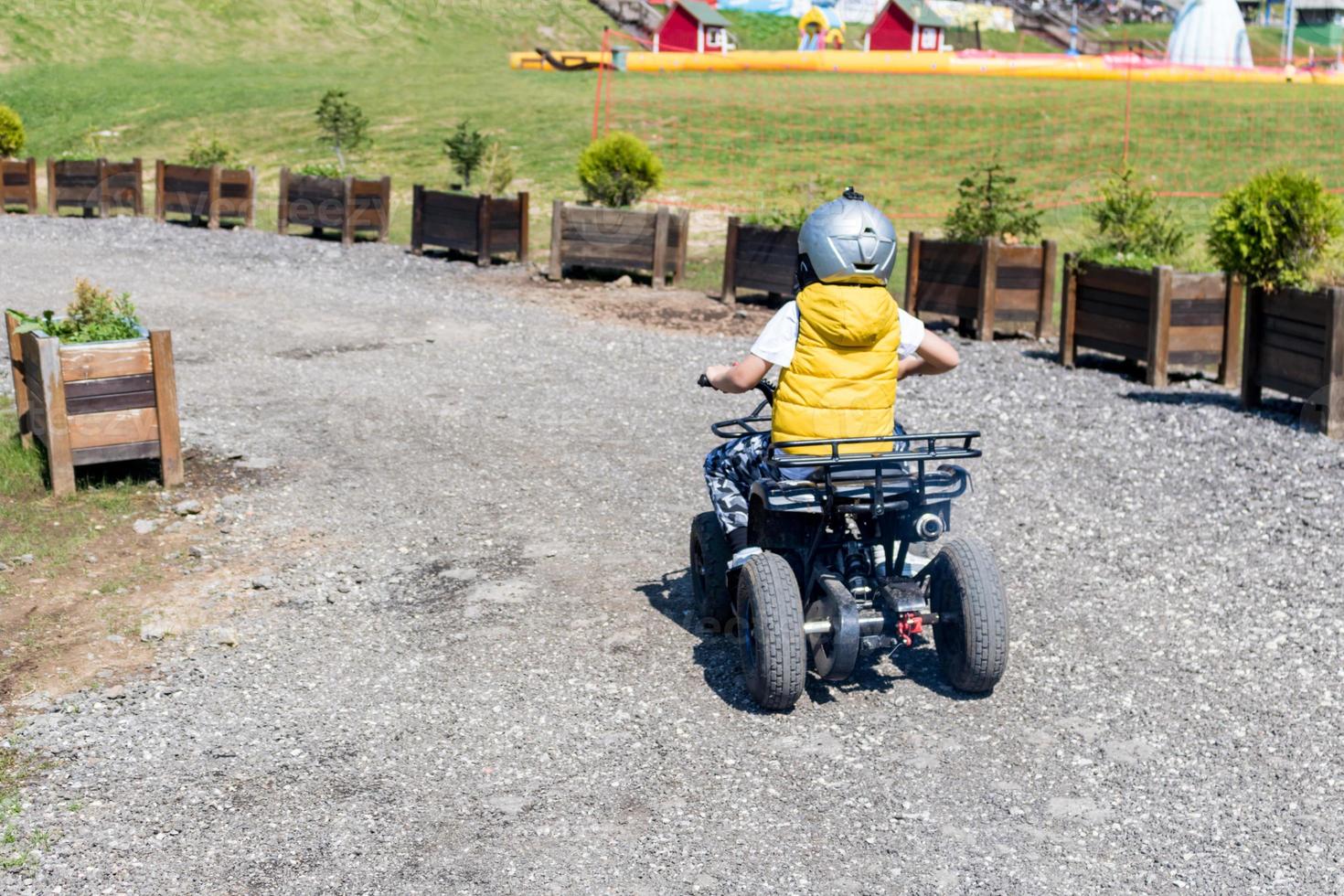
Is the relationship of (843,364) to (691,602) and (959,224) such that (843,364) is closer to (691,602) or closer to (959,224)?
(691,602)

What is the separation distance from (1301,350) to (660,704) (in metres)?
7.09

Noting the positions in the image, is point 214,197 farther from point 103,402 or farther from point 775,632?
point 775,632

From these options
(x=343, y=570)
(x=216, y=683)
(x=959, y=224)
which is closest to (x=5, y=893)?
(x=216, y=683)

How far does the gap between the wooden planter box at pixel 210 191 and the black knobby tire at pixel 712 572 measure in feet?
65.3

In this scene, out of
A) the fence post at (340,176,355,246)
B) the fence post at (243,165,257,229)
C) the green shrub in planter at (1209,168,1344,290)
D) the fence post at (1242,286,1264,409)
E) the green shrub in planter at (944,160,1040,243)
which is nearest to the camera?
the green shrub in planter at (1209,168,1344,290)

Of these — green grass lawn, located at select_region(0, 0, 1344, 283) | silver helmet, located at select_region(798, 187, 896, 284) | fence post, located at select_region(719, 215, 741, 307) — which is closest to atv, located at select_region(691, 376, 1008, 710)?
silver helmet, located at select_region(798, 187, 896, 284)

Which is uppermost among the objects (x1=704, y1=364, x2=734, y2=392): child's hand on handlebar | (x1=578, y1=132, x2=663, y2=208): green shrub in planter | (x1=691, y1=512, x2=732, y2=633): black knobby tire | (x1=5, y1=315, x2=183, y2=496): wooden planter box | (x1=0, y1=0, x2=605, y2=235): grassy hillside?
(x1=0, y1=0, x2=605, y2=235): grassy hillside

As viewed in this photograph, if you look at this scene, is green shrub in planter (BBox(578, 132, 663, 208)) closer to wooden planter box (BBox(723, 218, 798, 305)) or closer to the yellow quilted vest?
wooden planter box (BBox(723, 218, 798, 305))

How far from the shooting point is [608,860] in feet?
16.5

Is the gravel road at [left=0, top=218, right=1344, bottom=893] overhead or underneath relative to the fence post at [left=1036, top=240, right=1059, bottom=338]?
underneath

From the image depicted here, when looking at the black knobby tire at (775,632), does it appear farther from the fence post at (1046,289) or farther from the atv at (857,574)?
the fence post at (1046,289)

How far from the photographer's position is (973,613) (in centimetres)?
→ 612

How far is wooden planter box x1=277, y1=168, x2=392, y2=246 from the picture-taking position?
75.5 ft

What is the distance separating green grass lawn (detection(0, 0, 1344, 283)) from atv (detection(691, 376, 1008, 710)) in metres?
14.0
